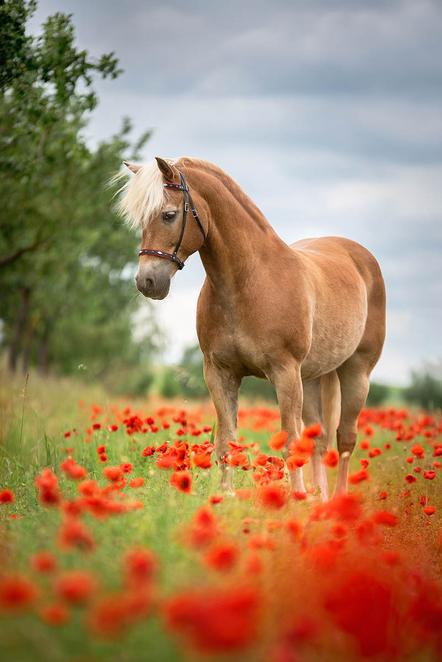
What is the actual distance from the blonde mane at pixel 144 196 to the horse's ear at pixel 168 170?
0.04m

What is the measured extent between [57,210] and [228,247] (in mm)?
9083

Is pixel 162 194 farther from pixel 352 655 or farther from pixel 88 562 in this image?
pixel 352 655

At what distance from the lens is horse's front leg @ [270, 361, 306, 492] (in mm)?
4625

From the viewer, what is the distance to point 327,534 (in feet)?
11.5

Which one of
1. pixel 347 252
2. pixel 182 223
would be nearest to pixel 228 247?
pixel 182 223

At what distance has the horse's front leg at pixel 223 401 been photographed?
4789 millimetres

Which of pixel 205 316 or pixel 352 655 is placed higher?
pixel 205 316

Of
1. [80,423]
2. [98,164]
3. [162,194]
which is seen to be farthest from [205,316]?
[98,164]

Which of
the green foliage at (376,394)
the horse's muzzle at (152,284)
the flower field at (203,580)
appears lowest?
the green foliage at (376,394)

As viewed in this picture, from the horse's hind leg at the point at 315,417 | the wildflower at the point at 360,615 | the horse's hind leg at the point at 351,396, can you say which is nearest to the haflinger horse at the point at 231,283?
the horse's hind leg at the point at 315,417

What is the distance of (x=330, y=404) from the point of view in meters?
6.44

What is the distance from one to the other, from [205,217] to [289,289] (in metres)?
0.83

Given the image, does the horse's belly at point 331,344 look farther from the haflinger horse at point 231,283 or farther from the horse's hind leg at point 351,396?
the horse's hind leg at point 351,396

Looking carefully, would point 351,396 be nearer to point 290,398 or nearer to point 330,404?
point 330,404
